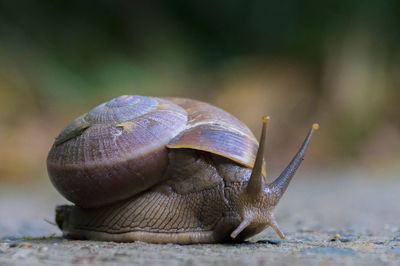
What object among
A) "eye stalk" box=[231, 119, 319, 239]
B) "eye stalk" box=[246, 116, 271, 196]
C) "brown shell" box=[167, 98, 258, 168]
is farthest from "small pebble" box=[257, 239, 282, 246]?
"brown shell" box=[167, 98, 258, 168]

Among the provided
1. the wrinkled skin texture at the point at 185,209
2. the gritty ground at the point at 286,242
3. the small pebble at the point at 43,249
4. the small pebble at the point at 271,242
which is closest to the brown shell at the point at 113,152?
the wrinkled skin texture at the point at 185,209

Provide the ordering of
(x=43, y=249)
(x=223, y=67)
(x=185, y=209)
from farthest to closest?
(x=223, y=67) → (x=185, y=209) → (x=43, y=249)

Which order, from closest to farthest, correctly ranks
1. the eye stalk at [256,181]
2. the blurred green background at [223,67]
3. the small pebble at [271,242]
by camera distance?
the eye stalk at [256,181]
the small pebble at [271,242]
the blurred green background at [223,67]

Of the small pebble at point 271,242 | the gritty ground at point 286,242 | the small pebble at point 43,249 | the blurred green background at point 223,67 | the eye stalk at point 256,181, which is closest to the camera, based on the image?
the gritty ground at point 286,242

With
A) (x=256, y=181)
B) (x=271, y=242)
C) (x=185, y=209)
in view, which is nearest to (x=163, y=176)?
(x=185, y=209)

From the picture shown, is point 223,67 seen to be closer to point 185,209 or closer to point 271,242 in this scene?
point 185,209

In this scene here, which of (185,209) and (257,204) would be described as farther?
(185,209)

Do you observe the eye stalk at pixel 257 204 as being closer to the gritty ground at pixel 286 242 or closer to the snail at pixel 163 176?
the snail at pixel 163 176
